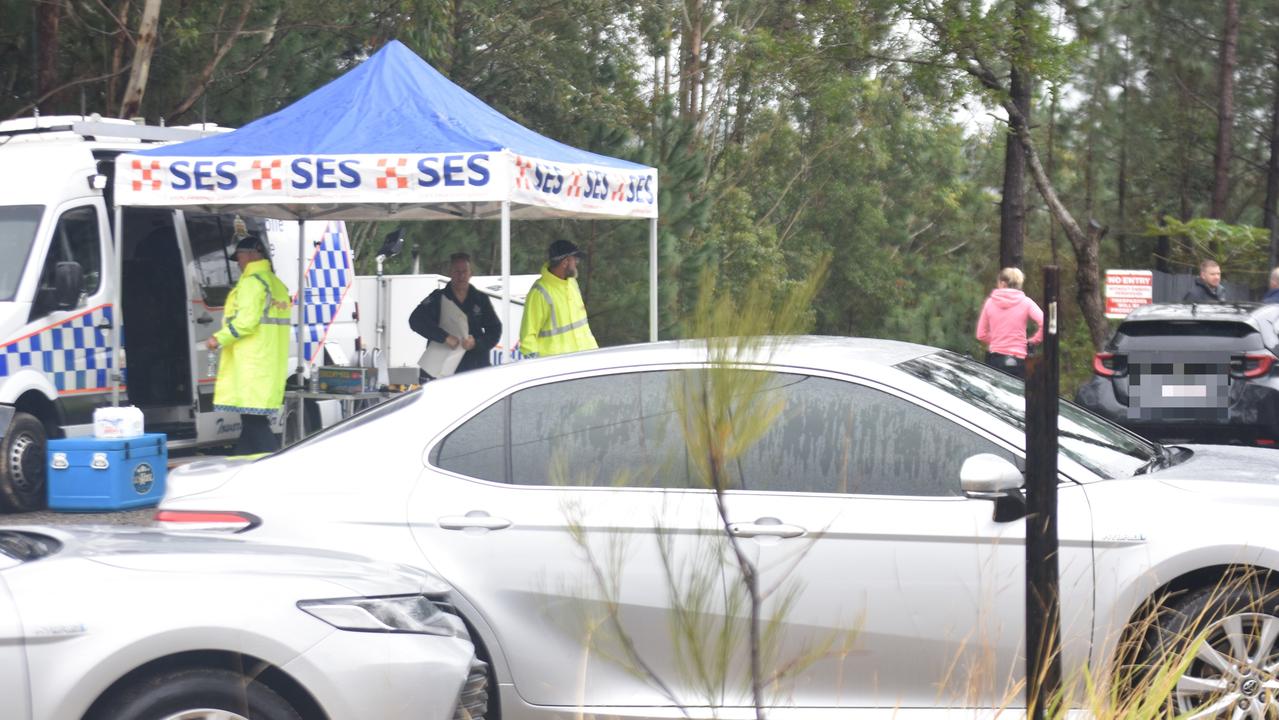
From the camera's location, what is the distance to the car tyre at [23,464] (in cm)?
998

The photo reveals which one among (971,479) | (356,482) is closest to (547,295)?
(356,482)

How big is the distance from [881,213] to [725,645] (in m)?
43.8

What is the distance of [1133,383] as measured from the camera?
36.6 ft

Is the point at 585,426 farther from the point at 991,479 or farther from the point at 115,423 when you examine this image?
the point at 115,423

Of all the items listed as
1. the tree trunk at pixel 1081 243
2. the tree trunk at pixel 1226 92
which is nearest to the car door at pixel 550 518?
the tree trunk at pixel 1081 243

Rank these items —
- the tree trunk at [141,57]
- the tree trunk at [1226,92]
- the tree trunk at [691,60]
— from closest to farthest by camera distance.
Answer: the tree trunk at [141,57], the tree trunk at [1226,92], the tree trunk at [691,60]

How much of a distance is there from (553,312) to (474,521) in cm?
622

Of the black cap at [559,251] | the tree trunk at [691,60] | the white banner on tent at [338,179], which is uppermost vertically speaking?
the tree trunk at [691,60]

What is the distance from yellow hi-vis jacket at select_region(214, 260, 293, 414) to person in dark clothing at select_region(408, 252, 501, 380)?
122cm

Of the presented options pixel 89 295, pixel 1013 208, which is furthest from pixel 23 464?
pixel 1013 208

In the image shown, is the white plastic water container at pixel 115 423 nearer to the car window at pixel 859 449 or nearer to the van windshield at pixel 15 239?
the van windshield at pixel 15 239

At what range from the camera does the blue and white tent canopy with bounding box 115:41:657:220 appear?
9.98 m

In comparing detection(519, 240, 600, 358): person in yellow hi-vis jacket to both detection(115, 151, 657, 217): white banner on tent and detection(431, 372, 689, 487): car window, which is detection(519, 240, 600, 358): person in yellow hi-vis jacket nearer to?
detection(115, 151, 657, 217): white banner on tent

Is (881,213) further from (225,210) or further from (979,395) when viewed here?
(979,395)
